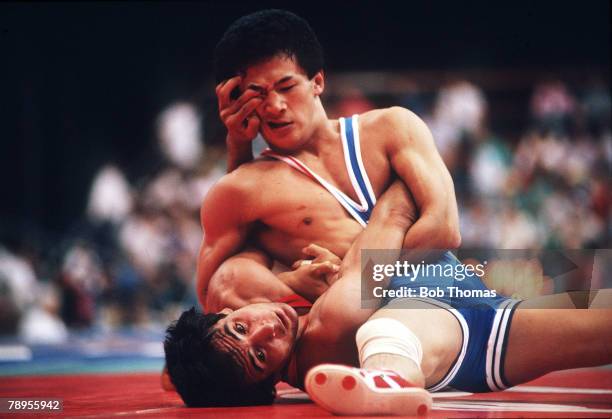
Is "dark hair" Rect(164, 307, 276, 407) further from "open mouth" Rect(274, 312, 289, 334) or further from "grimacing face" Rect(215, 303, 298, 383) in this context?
"open mouth" Rect(274, 312, 289, 334)

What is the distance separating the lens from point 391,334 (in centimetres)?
227

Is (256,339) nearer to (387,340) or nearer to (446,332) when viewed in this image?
(387,340)

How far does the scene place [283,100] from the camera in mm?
2883

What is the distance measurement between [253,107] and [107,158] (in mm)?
2921

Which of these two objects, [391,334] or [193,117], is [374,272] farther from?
[193,117]

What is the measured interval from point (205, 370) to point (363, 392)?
1.79 ft

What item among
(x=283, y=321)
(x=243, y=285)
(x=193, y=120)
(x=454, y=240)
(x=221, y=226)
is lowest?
(x=283, y=321)

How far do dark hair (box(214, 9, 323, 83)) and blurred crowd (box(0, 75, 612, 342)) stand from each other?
0.32 metres

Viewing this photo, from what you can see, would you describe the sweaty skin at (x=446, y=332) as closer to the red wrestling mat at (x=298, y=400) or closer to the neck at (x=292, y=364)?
the neck at (x=292, y=364)

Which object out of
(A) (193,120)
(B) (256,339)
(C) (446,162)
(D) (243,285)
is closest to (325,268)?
(D) (243,285)

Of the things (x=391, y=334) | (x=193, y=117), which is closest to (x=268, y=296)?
(x=391, y=334)

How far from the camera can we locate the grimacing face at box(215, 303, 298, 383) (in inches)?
92.4

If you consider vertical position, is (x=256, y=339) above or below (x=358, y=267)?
below

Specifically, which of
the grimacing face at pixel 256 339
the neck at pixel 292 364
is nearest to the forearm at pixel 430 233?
the neck at pixel 292 364
